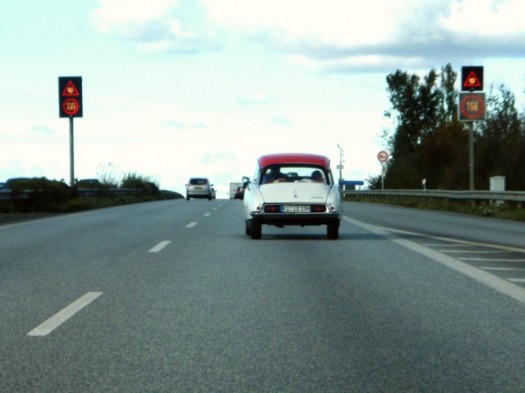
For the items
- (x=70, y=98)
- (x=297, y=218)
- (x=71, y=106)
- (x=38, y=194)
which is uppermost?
(x=70, y=98)

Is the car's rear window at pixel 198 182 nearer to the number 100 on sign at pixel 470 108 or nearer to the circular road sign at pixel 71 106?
the circular road sign at pixel 71 106

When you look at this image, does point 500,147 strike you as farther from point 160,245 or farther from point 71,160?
point 160,245

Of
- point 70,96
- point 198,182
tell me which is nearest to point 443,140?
point 198,182

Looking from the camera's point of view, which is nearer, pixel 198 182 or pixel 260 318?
pixel 260 318

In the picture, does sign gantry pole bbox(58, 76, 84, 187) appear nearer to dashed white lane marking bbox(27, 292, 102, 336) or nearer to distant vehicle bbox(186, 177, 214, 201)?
distant vehicle bbox(186, 177, 214, 201)

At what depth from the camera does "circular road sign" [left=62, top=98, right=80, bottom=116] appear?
43500mm

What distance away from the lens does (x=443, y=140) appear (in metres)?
79.6

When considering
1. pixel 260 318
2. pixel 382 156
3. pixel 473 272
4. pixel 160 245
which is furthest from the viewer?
pixel 382 156

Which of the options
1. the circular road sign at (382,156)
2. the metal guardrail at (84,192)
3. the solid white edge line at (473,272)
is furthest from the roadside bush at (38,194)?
the circular road sign at (382,156)

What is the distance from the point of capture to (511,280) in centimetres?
1019

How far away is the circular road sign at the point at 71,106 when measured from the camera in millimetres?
43500

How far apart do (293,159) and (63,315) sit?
33.5ft

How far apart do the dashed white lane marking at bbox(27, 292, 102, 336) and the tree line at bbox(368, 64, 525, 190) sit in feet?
112

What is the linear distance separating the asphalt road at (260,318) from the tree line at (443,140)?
30.1m
